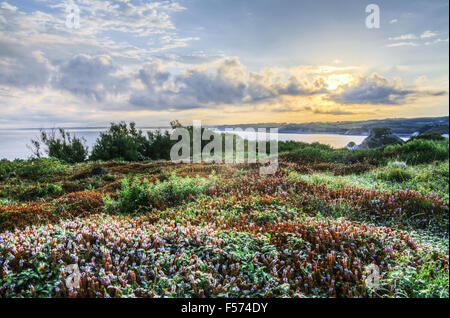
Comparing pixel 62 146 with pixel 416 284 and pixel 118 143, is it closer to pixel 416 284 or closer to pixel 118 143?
pixel 118 143

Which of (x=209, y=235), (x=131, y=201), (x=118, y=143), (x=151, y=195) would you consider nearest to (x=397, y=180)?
(x=209, y=235)

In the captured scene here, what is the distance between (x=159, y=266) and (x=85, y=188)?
5.60 metres

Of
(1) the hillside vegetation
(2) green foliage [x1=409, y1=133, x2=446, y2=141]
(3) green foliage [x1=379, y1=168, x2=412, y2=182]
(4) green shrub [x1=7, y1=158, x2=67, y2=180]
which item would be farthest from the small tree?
(2) green foliage [x1=409, y1=133, x2=446, y2=141]

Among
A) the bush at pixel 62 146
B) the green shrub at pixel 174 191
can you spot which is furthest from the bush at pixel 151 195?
the bush at pixel 62 146

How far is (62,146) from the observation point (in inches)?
283

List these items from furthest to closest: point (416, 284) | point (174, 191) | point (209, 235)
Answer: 1. point (174, 191)
2. point (209, 235)
3. point (416, 284)

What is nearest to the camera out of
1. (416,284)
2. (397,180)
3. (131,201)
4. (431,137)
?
(416,284)


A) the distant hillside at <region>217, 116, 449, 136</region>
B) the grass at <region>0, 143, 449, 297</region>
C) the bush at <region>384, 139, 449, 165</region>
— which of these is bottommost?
the grass at <region>0, 143, 449, 297</region>

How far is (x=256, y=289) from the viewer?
315 cm

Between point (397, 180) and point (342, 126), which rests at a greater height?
point (342, 126)

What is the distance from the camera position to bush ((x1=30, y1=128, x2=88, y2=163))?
21.0 feet

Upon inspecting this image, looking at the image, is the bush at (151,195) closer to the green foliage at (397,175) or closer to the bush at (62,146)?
the bush at (62,146)

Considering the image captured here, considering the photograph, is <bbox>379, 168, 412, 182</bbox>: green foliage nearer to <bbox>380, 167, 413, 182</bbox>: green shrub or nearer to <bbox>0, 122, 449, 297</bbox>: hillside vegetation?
<bbox>380, 167, 413, 182</bbox>: green shrub

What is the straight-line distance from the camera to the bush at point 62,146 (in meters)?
6.39
